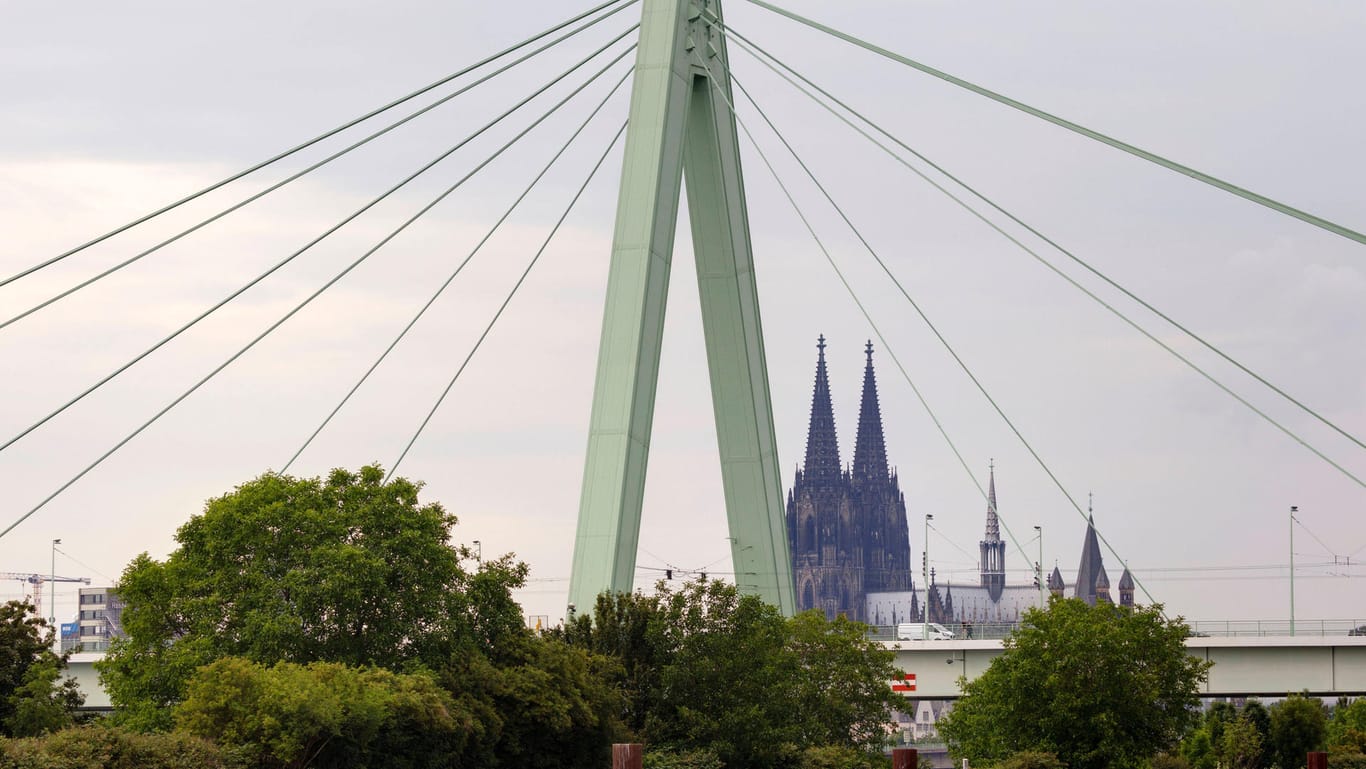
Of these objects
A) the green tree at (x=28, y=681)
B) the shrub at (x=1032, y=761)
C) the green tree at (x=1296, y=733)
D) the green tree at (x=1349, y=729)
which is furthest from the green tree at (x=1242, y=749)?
the green tree at (x=28, y=681)

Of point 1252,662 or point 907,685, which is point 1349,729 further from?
point 907,685

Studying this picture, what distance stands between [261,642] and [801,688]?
564 inches

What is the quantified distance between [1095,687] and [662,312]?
14322mm

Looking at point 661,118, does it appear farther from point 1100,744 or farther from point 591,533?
point 1100,744

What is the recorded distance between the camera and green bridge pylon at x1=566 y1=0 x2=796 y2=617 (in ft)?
117

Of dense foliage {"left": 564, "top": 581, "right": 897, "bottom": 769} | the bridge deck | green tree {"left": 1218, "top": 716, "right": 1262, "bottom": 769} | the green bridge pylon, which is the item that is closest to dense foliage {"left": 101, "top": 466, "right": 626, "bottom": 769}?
dense foliage {"left": 564, "top": 581, "right": 897, "bottom": 769}

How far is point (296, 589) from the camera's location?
34812 mm

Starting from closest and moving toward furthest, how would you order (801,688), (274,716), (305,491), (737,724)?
(274,716), (305,491), (737,724), (801,688)

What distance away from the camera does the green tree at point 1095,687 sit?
4225cm

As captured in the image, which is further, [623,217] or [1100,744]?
[1100,744]

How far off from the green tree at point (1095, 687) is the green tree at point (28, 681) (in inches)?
872

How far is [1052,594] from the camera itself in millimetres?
45031

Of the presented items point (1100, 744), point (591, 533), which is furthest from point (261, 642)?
point (1100, 744)

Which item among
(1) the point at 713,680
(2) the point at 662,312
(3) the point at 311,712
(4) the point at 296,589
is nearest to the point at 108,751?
(3) the point at 311,712
